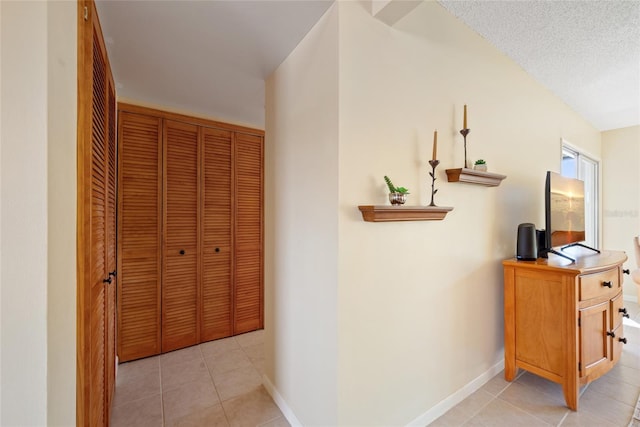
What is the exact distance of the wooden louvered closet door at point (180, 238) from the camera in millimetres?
2434

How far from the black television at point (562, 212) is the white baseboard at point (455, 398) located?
3.18 ft

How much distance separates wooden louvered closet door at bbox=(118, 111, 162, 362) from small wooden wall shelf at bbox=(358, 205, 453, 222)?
6.51 ft

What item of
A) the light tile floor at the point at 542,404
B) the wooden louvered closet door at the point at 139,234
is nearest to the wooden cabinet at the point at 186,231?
the wooden louvered closet door at the point at 139,234

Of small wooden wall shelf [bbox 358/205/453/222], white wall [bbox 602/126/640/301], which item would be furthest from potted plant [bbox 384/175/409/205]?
white wall [bbox 602/126/640/301]

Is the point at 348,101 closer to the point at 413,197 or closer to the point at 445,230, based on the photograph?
the point at 413,197

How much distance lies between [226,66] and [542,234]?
264 centimetres

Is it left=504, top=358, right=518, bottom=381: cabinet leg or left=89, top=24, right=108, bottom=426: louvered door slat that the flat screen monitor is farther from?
left=89, top=24, right=108, bottom=426: louvered door slat

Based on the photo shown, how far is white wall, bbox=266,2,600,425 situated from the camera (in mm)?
1294

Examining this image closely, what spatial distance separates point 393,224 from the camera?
141 centimetres

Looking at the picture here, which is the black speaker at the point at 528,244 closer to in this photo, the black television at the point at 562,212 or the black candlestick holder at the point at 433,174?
the black television at the point at 562,212

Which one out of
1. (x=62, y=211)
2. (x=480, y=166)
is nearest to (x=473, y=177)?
(x=480, y=166)

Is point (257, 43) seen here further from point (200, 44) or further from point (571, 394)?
point (571, 394)
